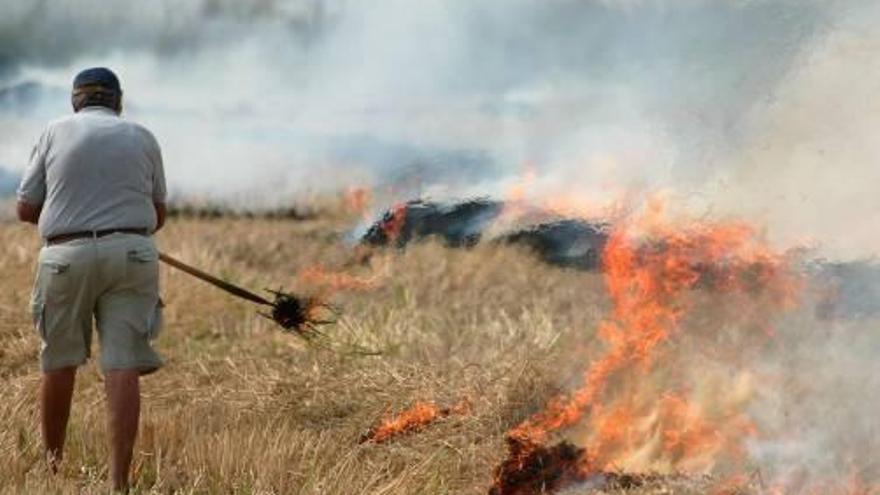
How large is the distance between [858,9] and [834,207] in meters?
1.05

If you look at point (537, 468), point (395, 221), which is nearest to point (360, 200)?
point (395, 221)

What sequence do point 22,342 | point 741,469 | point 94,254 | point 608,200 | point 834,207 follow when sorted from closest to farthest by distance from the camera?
point 94,254
point 741,469
point 834,207
point 608,200
point 22,342

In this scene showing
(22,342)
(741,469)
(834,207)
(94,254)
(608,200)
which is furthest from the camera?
(22,342)

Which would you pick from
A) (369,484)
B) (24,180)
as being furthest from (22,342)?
(369,484)

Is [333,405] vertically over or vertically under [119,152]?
under

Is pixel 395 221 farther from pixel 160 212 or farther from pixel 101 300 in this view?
pixel 101 300

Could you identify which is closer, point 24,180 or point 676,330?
point 24,180

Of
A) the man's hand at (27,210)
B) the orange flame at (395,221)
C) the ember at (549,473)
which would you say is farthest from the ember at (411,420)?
the man's hand at (27,210)

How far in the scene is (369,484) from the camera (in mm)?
5301

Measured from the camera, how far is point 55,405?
553cm

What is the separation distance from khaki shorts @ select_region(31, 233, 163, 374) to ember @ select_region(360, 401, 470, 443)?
69.3 inches

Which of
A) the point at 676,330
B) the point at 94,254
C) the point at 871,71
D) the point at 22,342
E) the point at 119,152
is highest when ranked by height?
the point at 871,71

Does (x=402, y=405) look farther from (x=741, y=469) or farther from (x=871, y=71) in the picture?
(x=871, y=71)

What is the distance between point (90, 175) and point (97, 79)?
1.47 ft
